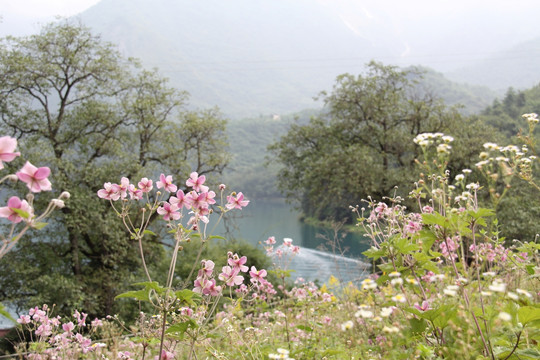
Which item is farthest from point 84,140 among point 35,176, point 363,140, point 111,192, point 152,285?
point 35,176

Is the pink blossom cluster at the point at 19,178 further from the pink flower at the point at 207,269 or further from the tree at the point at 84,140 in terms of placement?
the tree at the point at 84,140

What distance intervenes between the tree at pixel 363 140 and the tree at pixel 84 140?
3.31m

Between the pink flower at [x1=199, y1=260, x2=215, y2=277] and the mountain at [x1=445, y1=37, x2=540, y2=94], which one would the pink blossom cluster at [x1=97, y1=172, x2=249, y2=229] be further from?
the mountain at [x1=445, y1=37, x2=540, y2=94]

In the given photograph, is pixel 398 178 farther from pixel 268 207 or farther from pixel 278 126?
pixel 278 126

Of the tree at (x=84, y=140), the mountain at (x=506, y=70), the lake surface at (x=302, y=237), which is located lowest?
the lake surface at (x=302, y=237)

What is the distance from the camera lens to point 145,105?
1231 cm

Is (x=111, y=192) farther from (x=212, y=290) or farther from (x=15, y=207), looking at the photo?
(x=15, y=207)

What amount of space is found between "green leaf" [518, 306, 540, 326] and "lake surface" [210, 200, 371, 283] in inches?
Result: 260

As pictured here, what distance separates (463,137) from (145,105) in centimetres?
1024

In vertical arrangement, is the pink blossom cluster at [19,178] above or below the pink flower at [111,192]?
above

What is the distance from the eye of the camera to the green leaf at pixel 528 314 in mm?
1364

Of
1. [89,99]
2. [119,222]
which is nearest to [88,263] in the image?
[119,222]

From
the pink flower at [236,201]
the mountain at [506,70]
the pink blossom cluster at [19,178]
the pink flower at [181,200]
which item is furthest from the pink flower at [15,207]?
the mountain at [506,70]

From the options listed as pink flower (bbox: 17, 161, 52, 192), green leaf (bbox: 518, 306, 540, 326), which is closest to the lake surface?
green leaf (bbox: 518, 306, 540, 326)
